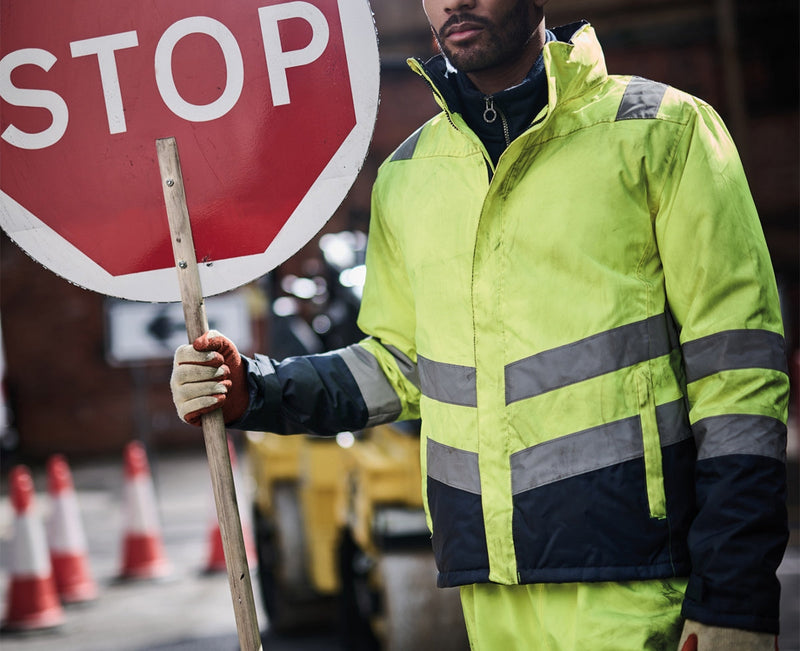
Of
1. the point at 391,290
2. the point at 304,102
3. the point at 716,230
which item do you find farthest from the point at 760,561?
the point at 304,102

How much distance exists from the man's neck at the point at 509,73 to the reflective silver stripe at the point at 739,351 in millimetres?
620

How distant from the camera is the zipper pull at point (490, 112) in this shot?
2207mm

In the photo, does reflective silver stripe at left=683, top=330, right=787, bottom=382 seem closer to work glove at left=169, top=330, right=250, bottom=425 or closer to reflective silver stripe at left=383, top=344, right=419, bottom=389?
reflective silver stripe at left=383, top=344, right=419, bottom=389

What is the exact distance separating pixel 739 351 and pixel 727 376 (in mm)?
45

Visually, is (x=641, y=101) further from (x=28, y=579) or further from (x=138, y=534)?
(x=138, y=534)

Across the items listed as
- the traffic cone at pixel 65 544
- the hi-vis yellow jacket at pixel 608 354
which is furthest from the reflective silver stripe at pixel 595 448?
the traffic cone at pixel 65 544

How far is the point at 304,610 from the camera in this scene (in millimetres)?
6398

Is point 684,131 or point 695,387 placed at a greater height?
point 684,131

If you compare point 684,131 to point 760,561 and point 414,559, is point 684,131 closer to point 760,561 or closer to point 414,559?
point 760,561

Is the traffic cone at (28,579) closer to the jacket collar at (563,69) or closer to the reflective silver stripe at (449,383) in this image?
the reflective silver stripe at (449,383)

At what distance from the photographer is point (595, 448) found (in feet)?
6.67

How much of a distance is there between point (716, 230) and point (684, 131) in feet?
0.62

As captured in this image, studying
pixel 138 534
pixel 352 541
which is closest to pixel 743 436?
pixel 352 541

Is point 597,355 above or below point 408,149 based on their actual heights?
below
